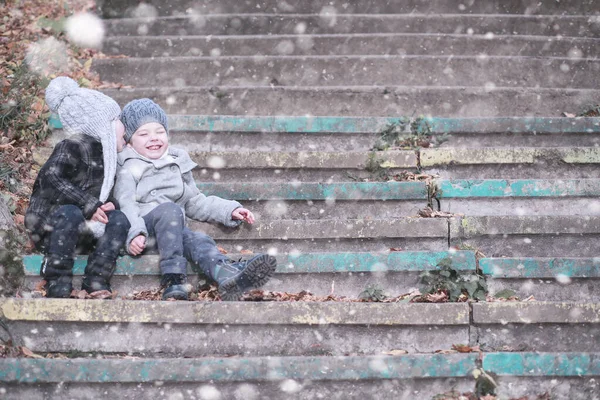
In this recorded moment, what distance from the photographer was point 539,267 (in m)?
3.97

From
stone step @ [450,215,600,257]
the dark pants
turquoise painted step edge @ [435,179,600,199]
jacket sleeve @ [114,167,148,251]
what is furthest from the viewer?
turquoise painted step edge @ [435,179,600,199]

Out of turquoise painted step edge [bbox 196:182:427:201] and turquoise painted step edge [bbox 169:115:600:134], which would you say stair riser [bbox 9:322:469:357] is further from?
turquoise painted step edge [bbox 169:115:600:134]

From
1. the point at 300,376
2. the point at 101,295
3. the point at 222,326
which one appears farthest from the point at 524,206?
the point at 101,295

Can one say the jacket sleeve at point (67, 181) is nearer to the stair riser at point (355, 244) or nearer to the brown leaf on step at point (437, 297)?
the stair riser at point (355, 244)

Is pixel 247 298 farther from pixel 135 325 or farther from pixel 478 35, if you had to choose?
pixel 478 35

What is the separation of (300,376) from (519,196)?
2073 millimetres

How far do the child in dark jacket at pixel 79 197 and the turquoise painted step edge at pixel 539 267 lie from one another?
2043 mm

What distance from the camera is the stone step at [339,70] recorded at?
6359 mm

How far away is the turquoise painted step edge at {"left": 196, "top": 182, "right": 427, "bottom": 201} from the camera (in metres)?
4.68

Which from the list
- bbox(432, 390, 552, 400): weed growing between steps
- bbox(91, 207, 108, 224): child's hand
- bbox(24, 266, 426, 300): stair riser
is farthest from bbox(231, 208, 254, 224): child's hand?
bbox(432, 390, 552, 400): weed growing between steps

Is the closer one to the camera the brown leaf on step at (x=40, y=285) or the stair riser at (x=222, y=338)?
the stair riser at (x=222, y=338)

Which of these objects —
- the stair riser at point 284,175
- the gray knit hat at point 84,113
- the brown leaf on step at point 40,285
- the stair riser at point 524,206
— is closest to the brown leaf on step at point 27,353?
the brown leaf on step at point 40,285

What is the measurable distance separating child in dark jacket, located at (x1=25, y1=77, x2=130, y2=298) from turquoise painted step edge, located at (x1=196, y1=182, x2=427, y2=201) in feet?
2.41

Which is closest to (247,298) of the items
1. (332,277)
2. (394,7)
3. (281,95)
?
(332,277)
